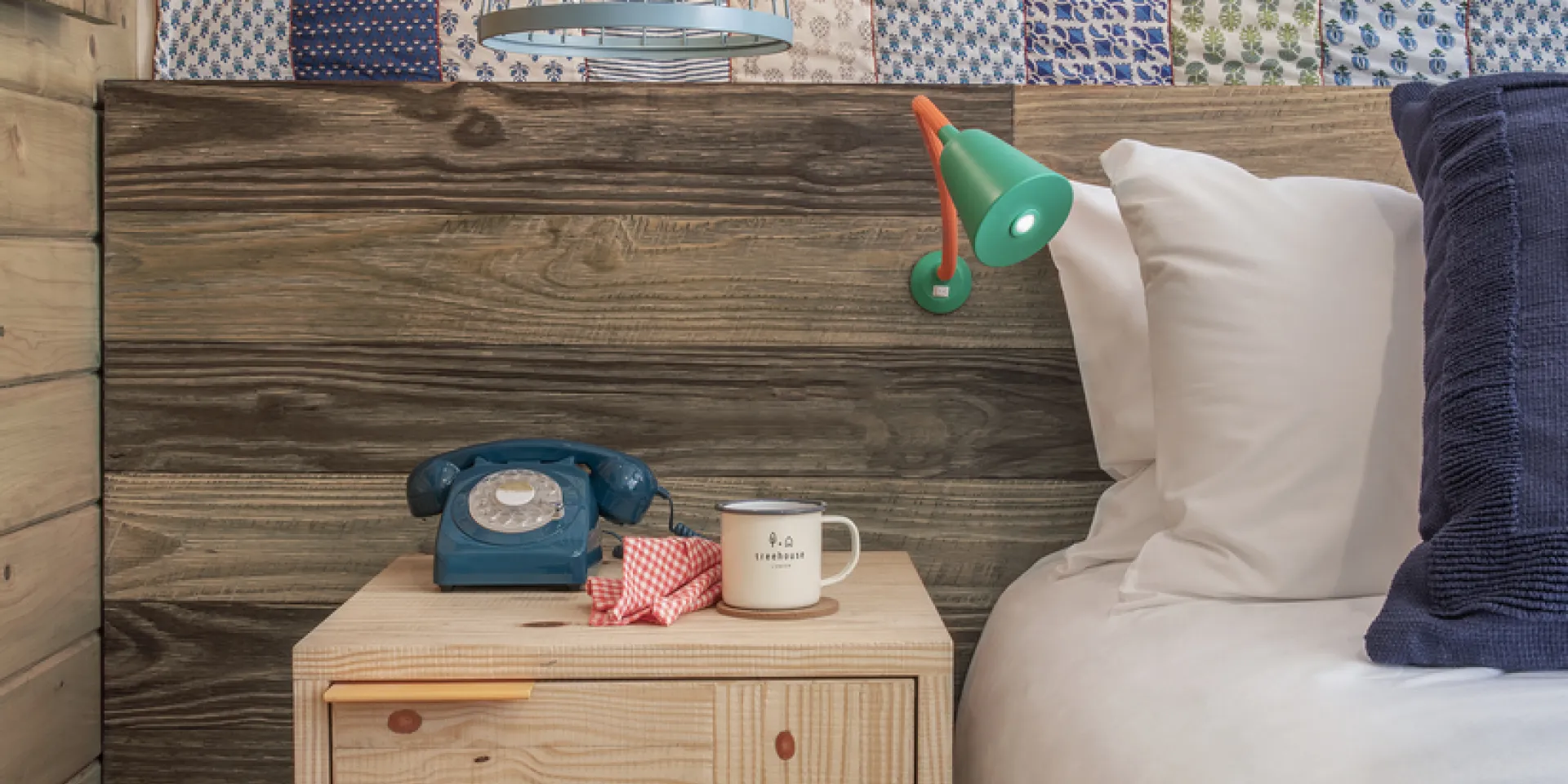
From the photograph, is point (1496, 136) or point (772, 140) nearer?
point (1496, 136)

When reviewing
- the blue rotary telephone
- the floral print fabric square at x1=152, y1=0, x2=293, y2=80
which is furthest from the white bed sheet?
the floral print fabric square at x1=152, y1=0, x2=293, y2=80

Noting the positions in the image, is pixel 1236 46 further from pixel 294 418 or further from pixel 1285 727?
pixel 294 418

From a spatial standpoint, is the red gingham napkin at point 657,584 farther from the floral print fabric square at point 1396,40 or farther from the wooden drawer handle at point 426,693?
the floral print fabric square at point 1396,40

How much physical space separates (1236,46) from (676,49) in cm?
67

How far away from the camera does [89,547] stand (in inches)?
55.4

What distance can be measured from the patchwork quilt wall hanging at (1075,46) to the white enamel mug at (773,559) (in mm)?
561

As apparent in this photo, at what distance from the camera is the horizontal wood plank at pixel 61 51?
124cm

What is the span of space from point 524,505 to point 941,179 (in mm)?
472

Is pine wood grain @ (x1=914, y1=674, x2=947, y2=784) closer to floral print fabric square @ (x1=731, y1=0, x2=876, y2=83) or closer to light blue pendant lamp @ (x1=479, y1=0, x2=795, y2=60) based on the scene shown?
light blue pendant lamp @ (x1=479, y1=0, x2=795, y2=60)

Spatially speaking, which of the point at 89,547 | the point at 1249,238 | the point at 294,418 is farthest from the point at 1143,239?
the point at 89,547

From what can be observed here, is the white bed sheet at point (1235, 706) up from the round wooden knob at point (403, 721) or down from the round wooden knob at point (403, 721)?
up

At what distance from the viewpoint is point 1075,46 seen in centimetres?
145

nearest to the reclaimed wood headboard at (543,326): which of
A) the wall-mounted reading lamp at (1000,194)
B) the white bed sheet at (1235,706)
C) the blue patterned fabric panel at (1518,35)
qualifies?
the blue patterned fabric panel at (1518,35)

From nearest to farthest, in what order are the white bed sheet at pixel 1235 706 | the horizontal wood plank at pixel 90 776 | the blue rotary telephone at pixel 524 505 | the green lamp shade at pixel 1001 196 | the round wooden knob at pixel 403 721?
the white bed sheet at pixel 1235 706 → the green lamp shade at pixel 1001 196 → the round wooden knob at pixel 403 721 → the blue rotary telephone at pixel 524 505 → the horizontal wood plank at pixel 90 776
